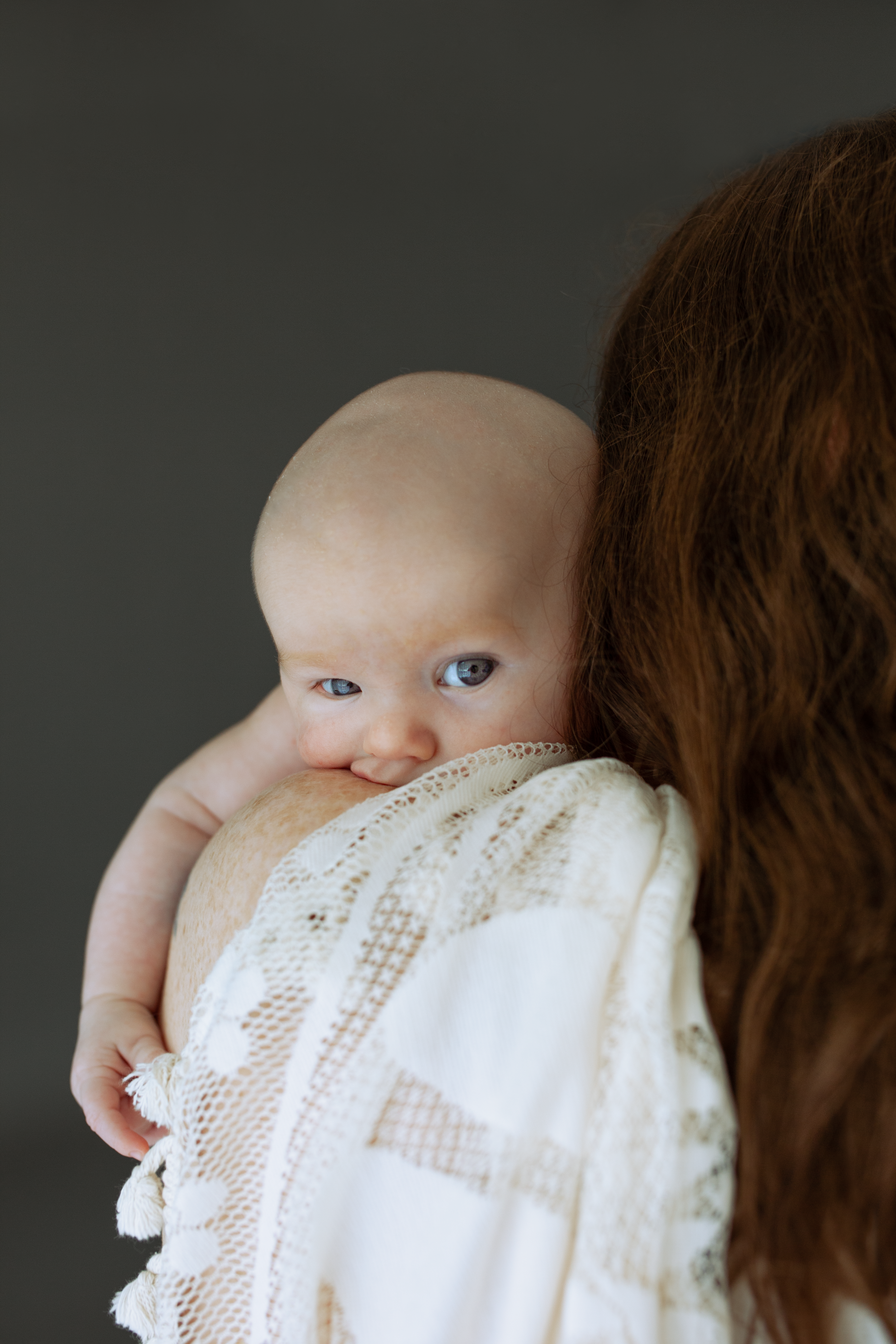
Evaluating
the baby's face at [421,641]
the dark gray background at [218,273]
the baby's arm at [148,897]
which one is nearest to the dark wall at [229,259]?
the dark gray background at [218,273]

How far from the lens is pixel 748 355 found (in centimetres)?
80

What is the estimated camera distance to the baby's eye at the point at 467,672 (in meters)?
1.01

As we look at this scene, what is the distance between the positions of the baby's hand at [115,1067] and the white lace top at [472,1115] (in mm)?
413

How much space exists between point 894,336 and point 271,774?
0.92m

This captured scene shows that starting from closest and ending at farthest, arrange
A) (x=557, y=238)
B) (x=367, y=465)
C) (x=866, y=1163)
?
1. (x=866, y=1163)
2. (x=367, y=465)
3. (x=557, y=238)

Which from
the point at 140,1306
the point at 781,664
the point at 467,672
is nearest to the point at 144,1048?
the point at 140,1306

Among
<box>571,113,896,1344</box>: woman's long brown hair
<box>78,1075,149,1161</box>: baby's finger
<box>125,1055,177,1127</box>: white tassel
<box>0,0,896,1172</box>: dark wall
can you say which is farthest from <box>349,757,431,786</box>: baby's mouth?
<box>0,0,896,1172</box>: dark wall

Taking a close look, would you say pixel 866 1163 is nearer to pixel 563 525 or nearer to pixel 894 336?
pixel 894 336

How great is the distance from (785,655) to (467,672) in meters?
0.37

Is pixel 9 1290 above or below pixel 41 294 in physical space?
below

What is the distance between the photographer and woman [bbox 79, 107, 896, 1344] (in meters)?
0.61

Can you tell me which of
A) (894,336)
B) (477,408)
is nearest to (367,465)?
(477,408)

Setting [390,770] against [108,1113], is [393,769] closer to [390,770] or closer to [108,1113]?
[390,770]

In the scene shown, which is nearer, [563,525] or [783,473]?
[783,473]
